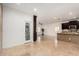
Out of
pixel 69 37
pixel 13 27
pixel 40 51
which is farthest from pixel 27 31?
pixel 40 51

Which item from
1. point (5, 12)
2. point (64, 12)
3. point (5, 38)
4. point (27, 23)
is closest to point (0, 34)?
point (5, 38)

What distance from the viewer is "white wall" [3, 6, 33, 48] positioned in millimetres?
5535

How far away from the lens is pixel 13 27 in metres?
6.12

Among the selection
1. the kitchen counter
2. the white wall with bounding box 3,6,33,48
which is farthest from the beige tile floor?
the kitchen counter

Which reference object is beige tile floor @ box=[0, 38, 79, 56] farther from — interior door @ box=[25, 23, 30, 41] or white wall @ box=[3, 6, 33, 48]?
interior door @ box=[25, 23, 30, 41]

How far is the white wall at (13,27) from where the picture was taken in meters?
5.54

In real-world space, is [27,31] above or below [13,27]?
below

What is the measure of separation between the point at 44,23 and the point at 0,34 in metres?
3.22

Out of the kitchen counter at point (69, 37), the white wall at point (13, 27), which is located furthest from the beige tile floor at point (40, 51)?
the kitchen counter at point (69, 37)

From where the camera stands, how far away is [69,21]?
663cm

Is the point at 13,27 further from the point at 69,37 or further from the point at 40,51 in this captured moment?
the point at 69,37

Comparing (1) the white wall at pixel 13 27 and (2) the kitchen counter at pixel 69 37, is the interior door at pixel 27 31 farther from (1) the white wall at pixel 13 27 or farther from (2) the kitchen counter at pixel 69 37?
(2) the kitchen counter at pixel 69 37

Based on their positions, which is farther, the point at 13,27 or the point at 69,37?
the point at 69,37

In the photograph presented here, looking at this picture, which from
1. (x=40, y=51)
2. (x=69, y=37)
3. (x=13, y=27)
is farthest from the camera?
(x=69, y=37)
